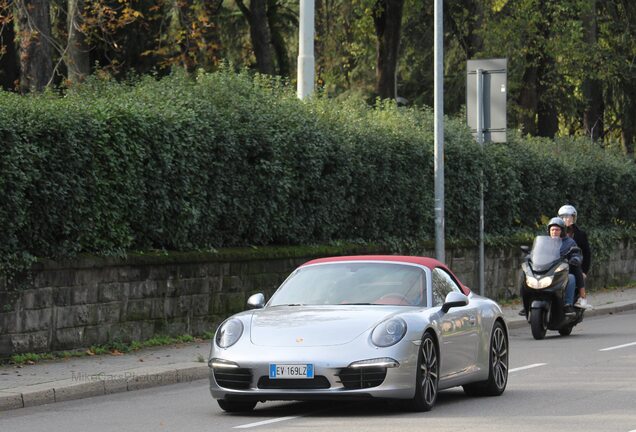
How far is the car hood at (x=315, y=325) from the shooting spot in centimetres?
1201

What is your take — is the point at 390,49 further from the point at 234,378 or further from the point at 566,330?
the point at 234,378

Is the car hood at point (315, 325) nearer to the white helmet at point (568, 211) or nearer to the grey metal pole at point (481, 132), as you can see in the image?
the white helmet at point (568, 211)

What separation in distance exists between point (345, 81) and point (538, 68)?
25.3ft

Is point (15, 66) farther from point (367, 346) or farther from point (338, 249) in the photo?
point (367, 346)

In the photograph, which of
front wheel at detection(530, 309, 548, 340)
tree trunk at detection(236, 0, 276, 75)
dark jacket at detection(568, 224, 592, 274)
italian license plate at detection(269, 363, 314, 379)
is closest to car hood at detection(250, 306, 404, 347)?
italian license plate at detection(269, 363, 314, 379)

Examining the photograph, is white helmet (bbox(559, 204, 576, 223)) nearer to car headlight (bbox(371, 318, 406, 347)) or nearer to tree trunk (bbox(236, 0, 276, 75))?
car headlight (bbox(371, 318, 406, 347))

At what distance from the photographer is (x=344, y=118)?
81.8ft

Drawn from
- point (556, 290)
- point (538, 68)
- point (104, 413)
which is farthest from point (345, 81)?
point (104, 413)

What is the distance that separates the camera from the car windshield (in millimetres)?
13109

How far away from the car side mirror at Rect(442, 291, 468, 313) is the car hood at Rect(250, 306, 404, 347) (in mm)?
469

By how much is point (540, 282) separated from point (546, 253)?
1.79 ft

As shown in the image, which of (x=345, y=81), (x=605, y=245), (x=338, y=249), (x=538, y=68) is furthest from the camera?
(x=345, y=81)

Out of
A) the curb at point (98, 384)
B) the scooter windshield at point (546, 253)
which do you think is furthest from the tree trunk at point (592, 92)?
the curb at point (98, 384)

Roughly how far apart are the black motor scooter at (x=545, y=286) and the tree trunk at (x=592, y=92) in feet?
73.0
